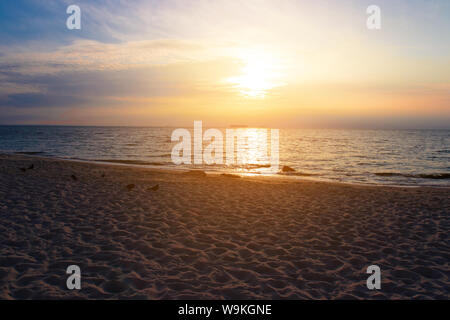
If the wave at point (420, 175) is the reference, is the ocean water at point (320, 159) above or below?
above

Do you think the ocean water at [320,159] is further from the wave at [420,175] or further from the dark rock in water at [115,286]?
the dark rock in water at [115,286]

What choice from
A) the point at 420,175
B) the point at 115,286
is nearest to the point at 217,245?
the point at 115,286

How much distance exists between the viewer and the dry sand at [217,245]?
5207mm

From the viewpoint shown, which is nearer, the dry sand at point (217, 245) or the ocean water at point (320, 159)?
the dry sand at point (217, 245)

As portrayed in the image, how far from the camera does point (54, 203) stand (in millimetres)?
10438

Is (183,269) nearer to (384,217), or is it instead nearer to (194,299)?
(194,299)

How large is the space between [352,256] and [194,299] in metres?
3.81

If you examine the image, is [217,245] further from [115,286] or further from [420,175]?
[420,175]

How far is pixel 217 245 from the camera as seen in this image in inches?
282

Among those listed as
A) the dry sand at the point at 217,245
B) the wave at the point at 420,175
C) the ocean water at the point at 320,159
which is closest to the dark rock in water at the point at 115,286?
the dry sand at the point at 217,245

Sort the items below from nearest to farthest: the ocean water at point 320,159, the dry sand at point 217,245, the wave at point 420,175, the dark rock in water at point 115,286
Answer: the dark rock in water at point 115,286 < the dry sand at point 217,245 < the wave at point 420,175 < the ocean water at point 320,159
